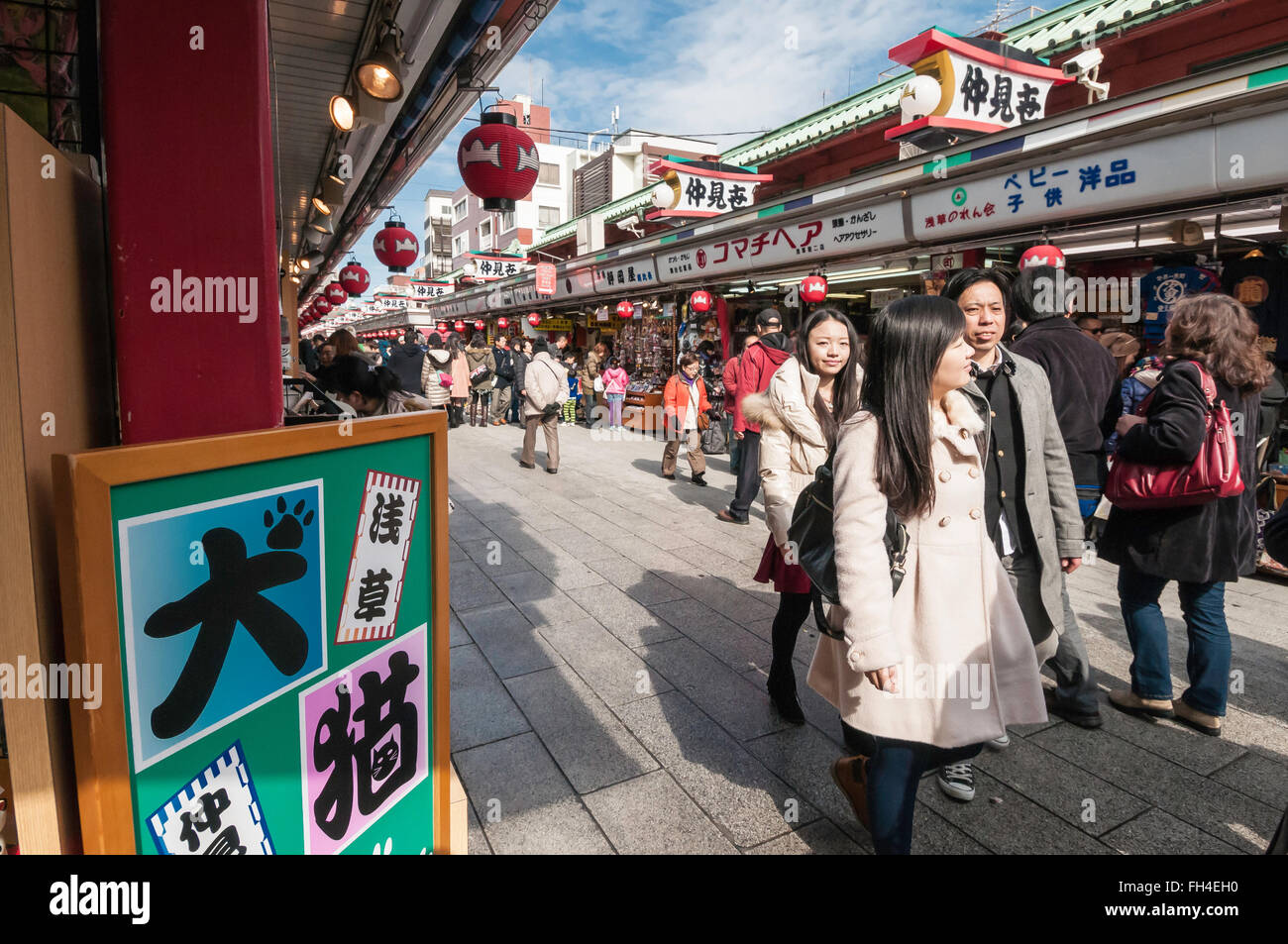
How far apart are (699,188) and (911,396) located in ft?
33.2

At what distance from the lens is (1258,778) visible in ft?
9.26

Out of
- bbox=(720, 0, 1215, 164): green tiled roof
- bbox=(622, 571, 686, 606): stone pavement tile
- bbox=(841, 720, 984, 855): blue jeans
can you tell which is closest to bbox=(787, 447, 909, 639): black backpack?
bbox=(841, 720, 984, 855): blue jeans

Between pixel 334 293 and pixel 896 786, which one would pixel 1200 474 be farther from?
pixel 334 293

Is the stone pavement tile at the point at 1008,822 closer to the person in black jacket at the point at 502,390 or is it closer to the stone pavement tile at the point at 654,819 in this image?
the stone pavement tile at the point at 654,819

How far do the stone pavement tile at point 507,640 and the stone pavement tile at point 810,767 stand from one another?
1.37 m

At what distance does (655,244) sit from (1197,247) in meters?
7.77

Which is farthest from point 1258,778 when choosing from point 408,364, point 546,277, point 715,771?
point 546,277

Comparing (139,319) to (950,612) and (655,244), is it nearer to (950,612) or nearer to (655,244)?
(950,612)

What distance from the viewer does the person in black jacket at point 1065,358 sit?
3.23 meters

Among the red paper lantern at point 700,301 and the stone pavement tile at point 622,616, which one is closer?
the stone pavement tile at point 622,616

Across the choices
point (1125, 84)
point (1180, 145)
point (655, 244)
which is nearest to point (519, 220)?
point (655, 244)

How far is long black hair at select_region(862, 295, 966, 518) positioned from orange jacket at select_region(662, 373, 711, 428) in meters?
6.77

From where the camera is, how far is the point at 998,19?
36.3 feet

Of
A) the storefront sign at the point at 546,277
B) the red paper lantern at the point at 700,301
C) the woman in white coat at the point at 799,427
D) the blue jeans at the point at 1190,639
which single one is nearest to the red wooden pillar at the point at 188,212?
the woman in white coat at the point at 799,427
